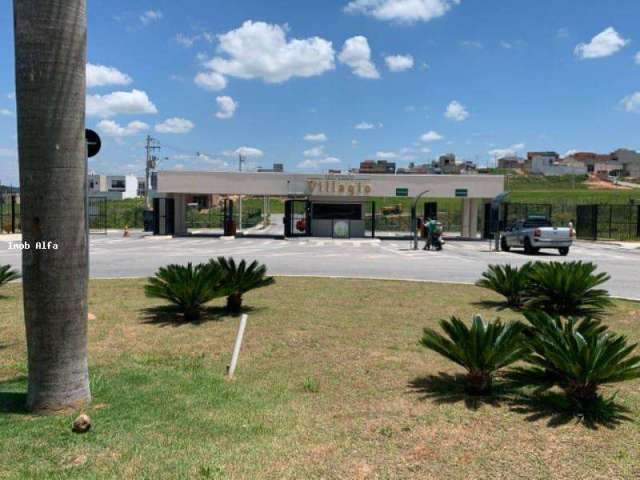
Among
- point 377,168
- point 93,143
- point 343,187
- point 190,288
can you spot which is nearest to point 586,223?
point 343,187

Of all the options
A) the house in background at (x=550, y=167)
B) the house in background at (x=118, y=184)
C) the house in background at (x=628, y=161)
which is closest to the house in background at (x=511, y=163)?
the house in background at (x=550, y=167)

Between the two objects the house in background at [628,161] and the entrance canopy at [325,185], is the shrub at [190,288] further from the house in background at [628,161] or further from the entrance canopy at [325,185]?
the house in background at [628,161]

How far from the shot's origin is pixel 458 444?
4164 mm

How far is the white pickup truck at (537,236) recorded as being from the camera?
24328 millimetres

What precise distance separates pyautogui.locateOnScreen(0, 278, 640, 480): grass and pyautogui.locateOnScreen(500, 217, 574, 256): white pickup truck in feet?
55.8

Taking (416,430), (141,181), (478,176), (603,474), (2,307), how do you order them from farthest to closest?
(141,181) → (478,176) → (2,307) → (416,430) → (603,474)

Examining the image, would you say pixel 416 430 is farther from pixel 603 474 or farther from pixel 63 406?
pixel 63 406

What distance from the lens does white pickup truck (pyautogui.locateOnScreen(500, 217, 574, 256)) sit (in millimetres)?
24328

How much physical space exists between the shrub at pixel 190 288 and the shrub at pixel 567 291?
5.14 metres

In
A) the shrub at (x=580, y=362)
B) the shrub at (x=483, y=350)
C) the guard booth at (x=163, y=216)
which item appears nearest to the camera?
the shrub at (x=580, y=362)

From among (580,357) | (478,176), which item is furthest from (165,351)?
(478,176)

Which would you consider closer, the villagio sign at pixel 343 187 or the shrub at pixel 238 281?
the shrub at pixel 238 281

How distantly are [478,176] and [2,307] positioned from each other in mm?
32565

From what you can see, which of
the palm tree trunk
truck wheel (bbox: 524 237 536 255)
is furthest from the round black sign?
truck wheel (bbox: 524 237 536 255)
